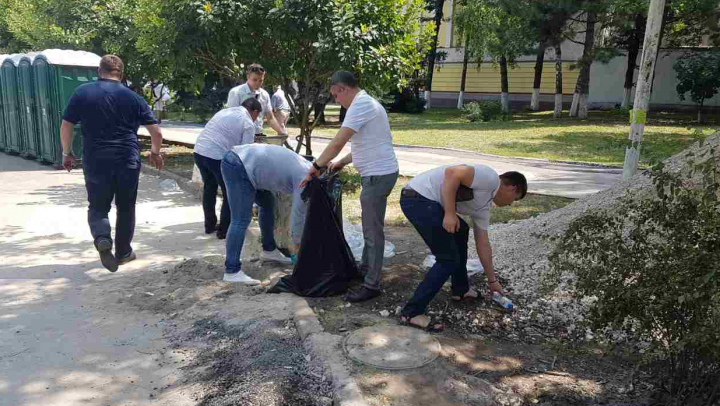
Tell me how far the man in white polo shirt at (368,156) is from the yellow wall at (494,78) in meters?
27.1

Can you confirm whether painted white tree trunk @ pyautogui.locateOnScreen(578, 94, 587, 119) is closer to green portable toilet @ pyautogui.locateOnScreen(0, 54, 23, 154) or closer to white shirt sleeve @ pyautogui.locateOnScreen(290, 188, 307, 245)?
green portable toilet @ pyautogui.locateOnScreen(0, 54, 23, 154)

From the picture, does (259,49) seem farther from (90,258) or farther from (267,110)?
(90,258)

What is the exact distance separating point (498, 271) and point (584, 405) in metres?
1.93

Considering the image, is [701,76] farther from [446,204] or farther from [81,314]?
[81,314]

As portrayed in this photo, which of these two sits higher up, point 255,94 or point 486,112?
point 255,94

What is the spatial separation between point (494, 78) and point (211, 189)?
31013mm

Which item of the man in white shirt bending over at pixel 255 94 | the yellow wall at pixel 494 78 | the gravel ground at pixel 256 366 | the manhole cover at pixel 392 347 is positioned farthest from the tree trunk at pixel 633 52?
the gravel ground at pixel 256 366

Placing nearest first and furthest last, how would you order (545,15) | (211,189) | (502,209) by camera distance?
(211,189) < (502,209) < (545,15)

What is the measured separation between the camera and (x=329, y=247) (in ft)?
14.6

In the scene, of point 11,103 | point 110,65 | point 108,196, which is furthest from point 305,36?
point 11,103

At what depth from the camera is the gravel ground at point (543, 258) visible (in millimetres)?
4012

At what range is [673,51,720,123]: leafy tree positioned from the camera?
20.2 metres

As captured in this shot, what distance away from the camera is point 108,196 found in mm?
5148

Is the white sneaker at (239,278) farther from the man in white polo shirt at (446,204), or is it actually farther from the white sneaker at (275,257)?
the man in white polo shirt at (446,204)
